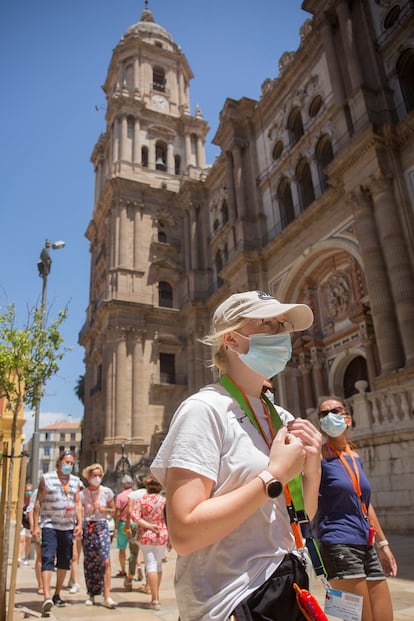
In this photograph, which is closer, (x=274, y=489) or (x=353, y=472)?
(x=274, y=489)

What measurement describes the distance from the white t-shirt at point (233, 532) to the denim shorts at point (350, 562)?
188cm

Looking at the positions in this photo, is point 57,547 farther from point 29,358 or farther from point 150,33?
point 150,33

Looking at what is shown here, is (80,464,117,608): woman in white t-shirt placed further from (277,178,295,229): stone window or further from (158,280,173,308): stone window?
(158,280,173,308): stone window

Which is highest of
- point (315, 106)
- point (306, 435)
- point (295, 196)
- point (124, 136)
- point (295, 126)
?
point (124, 136)

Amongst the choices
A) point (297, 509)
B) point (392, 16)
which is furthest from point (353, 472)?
point (392, 16)

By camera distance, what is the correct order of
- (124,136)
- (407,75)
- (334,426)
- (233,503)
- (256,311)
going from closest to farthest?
(233,503)
(256,311)
(334,426)
(407,75)
(124,136)

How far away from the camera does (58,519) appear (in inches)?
253

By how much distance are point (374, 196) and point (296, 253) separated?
211 inches

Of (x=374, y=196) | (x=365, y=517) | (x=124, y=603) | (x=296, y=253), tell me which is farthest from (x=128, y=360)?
(x=365, y=517)

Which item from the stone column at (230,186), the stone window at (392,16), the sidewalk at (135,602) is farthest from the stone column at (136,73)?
the sidewalk at (135,602)

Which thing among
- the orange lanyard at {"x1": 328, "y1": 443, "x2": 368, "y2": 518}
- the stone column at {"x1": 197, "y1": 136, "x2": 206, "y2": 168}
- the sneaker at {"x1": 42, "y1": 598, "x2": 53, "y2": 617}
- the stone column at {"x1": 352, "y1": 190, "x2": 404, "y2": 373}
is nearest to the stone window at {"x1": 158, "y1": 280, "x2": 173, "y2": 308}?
the stone column at {"x1": 197, "y1": 136, "x2": 206, "y2": 168}

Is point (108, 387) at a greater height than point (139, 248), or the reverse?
point (139, 248)

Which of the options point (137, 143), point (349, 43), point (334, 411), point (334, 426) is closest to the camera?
point (334, 426)

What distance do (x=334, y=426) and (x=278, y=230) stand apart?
1957cm
